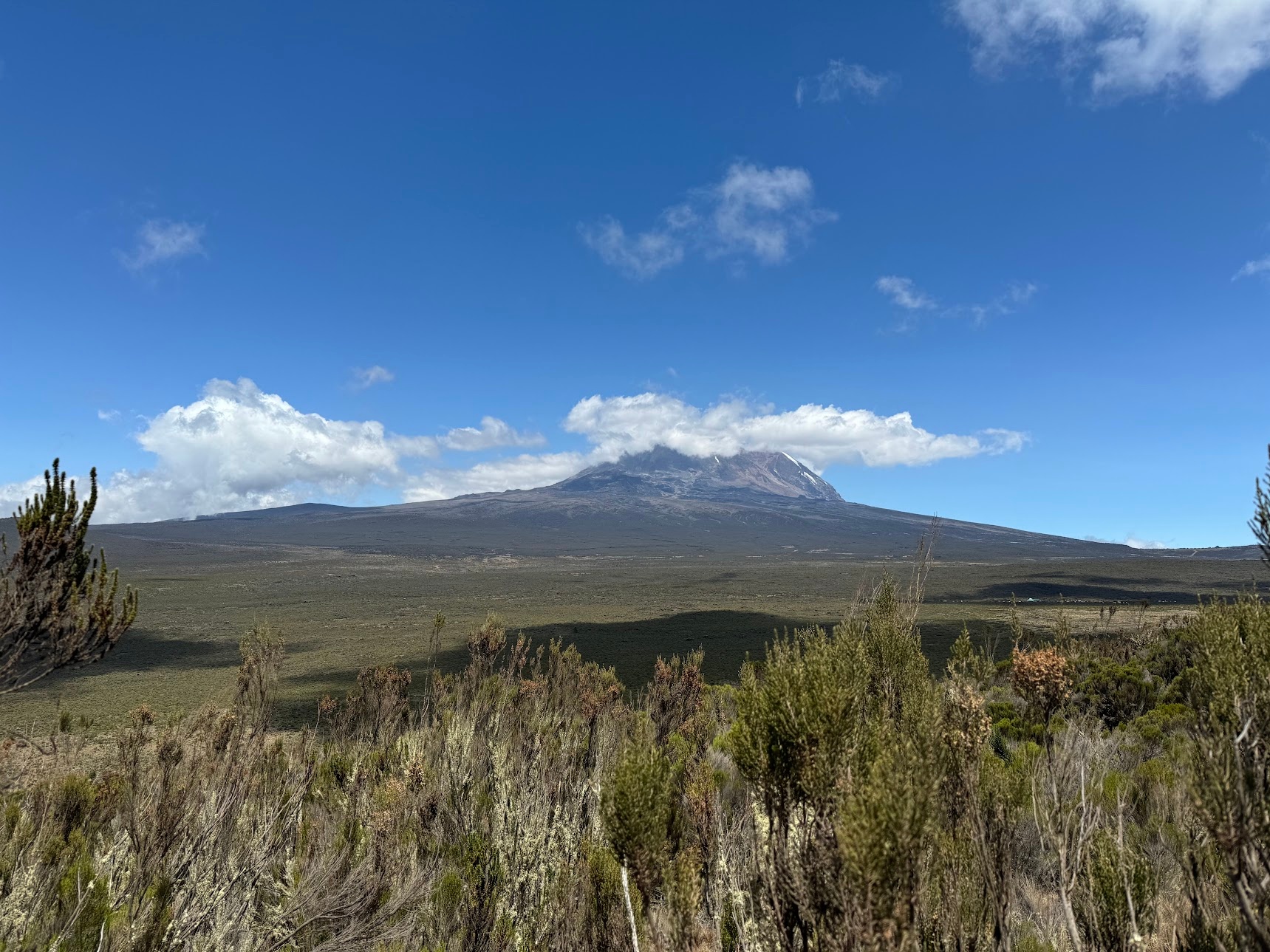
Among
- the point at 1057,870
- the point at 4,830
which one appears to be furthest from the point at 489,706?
the point at 1057,870

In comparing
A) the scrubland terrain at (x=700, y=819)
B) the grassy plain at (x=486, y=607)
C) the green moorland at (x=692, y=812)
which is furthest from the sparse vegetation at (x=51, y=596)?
the grassy plain at (x=486, y=607)

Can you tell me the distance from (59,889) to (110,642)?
3598 millimetres

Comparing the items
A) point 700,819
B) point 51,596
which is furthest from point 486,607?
point 700,819

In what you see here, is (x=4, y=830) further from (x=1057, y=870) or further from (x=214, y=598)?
(x=214, y=598)

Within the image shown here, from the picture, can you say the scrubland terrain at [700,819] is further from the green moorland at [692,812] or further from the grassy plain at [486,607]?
the grassy plain at [486,607]

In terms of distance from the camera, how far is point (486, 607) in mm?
60812

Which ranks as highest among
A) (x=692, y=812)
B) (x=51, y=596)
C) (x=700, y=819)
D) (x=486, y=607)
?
(x=51, y=596)

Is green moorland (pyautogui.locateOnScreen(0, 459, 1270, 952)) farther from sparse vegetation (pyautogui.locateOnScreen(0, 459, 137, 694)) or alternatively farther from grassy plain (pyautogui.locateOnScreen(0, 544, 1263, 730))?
grassy plain (pyautogui.locateOnScreen(0, 544, 1263, 730))

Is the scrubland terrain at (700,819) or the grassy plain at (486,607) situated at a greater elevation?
the scrubland terrain at (700,819)

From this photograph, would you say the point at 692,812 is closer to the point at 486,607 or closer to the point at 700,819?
the point at 700,819

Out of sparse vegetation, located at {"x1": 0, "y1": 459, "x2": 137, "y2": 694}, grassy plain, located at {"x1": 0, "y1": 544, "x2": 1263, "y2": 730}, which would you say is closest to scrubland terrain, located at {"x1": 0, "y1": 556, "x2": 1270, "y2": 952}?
sparse vegetation, located at {"x1": 0, "y1": 459, "x2": 137, "y2": 694}

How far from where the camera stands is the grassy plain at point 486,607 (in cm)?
2833

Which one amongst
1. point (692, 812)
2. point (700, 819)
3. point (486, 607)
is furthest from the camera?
point (486, 607)

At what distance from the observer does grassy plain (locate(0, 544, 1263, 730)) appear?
28328 mm
